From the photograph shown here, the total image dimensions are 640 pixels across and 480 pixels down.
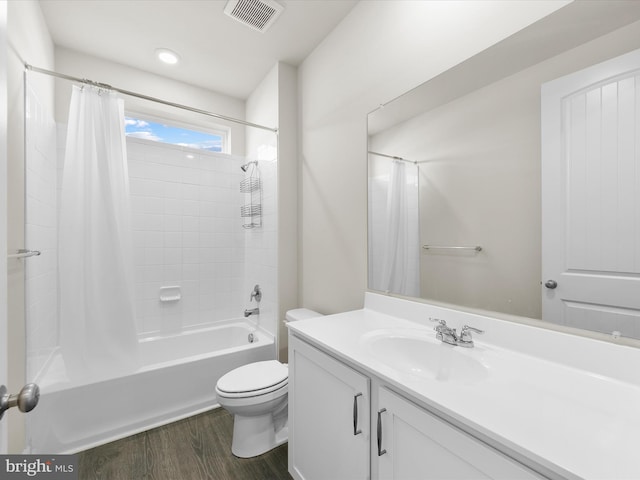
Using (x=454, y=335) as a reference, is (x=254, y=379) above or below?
below

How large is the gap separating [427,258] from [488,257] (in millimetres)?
284

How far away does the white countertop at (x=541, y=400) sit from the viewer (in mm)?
519

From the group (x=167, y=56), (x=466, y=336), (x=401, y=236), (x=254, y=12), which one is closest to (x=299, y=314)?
(x=401, y=236)

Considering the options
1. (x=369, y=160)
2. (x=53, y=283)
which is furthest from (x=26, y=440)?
(x=369, y=160)

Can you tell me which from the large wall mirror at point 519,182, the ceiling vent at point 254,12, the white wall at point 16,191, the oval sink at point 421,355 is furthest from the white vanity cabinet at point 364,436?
the ceiling vent at point 254,12

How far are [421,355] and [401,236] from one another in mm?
603

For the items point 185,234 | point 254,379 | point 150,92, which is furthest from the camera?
point 185,234

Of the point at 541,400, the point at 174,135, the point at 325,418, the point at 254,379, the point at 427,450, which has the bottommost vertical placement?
the point at 254,379

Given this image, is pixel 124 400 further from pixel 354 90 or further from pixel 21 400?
pixel 354 90

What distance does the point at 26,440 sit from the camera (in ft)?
4.96

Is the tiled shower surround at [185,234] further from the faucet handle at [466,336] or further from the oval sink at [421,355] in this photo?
the faucet handle at [466,336]

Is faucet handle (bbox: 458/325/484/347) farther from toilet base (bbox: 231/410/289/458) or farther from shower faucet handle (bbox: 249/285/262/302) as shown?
shower faucet handle (bbox: 249/285/262/302)

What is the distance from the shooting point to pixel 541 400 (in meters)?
0.70

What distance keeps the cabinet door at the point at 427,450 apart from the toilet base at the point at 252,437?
3.33 feet
